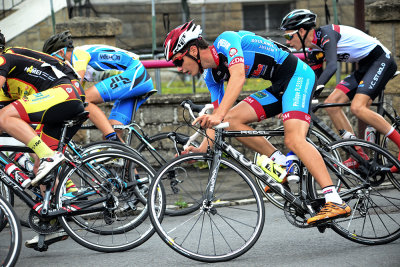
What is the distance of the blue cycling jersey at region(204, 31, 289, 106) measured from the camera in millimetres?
5973

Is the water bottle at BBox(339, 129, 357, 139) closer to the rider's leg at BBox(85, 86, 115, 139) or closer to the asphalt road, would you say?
the asphalt road

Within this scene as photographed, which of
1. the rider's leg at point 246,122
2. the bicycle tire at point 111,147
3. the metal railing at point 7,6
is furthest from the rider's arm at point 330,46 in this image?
the metal railing at point 7,6

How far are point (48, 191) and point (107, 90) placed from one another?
2.18 metres

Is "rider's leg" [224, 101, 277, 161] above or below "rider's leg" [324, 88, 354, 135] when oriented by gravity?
above

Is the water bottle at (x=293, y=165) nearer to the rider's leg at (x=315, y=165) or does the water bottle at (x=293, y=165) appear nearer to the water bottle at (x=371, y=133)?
the rider's leg at (x=315, y=165)

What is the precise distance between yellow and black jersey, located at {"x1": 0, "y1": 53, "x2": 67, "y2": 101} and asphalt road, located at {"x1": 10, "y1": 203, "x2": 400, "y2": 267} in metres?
1.46

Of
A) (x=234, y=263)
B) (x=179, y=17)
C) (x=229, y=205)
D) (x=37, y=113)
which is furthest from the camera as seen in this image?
(x=179, y=17)

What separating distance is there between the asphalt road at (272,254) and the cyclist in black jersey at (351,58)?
1854 mm

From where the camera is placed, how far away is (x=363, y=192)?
6297 mm

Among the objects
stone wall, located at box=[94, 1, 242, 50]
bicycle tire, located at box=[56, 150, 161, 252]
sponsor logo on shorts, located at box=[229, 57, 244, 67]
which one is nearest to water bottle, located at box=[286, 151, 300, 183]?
sponsor logo on shorts, located at box=[229, 57, 244, 67]

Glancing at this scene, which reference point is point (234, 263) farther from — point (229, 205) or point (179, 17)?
point (179, 17)

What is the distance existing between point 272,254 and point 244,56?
1687 millimetres

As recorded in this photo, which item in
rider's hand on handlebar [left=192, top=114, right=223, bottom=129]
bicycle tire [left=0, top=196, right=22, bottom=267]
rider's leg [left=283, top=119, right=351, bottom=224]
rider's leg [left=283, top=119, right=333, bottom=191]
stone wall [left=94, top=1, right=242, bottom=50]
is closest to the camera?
bicycle tire [left=0, top=196, right=22, bottom=267]

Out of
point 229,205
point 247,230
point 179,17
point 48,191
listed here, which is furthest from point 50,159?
point 179,17
